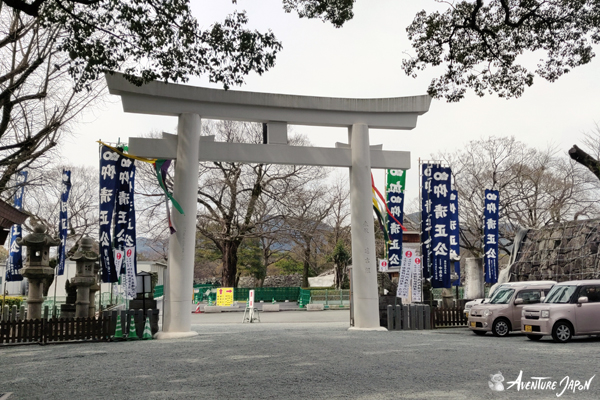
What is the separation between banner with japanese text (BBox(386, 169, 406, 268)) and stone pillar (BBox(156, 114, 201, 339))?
8.20 metres

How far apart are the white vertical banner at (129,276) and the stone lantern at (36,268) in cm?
290

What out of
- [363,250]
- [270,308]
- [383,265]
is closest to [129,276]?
[363,250]

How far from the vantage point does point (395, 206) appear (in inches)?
776

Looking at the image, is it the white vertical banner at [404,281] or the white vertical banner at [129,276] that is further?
the white vertical banner at [404,281]

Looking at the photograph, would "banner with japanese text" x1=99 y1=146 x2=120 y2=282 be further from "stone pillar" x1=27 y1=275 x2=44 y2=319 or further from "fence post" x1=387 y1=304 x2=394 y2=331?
"fence post" x1=387 y1=304 x2=394 y2=331

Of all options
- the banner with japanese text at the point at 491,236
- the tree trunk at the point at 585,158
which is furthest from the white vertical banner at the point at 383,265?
the tree trunk at the point at 585,158

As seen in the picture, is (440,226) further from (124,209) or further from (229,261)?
(229,261)

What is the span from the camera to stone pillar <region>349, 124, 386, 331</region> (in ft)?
50.1

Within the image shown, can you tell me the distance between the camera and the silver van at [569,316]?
477 inches

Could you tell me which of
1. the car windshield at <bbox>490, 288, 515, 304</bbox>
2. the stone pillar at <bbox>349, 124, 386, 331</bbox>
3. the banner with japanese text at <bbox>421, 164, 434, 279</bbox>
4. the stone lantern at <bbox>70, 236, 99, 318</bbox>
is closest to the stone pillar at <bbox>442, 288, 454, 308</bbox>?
the banner with japanese text at <bbox>421, 164, 434, 279</bbox>

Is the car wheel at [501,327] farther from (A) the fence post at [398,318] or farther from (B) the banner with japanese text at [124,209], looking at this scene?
(B) the banner with japanese text at [124,209]

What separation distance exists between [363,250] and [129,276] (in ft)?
23.0

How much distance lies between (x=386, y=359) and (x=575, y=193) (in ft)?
97.0

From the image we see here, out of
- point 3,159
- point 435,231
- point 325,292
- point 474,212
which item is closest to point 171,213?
point 3,159
